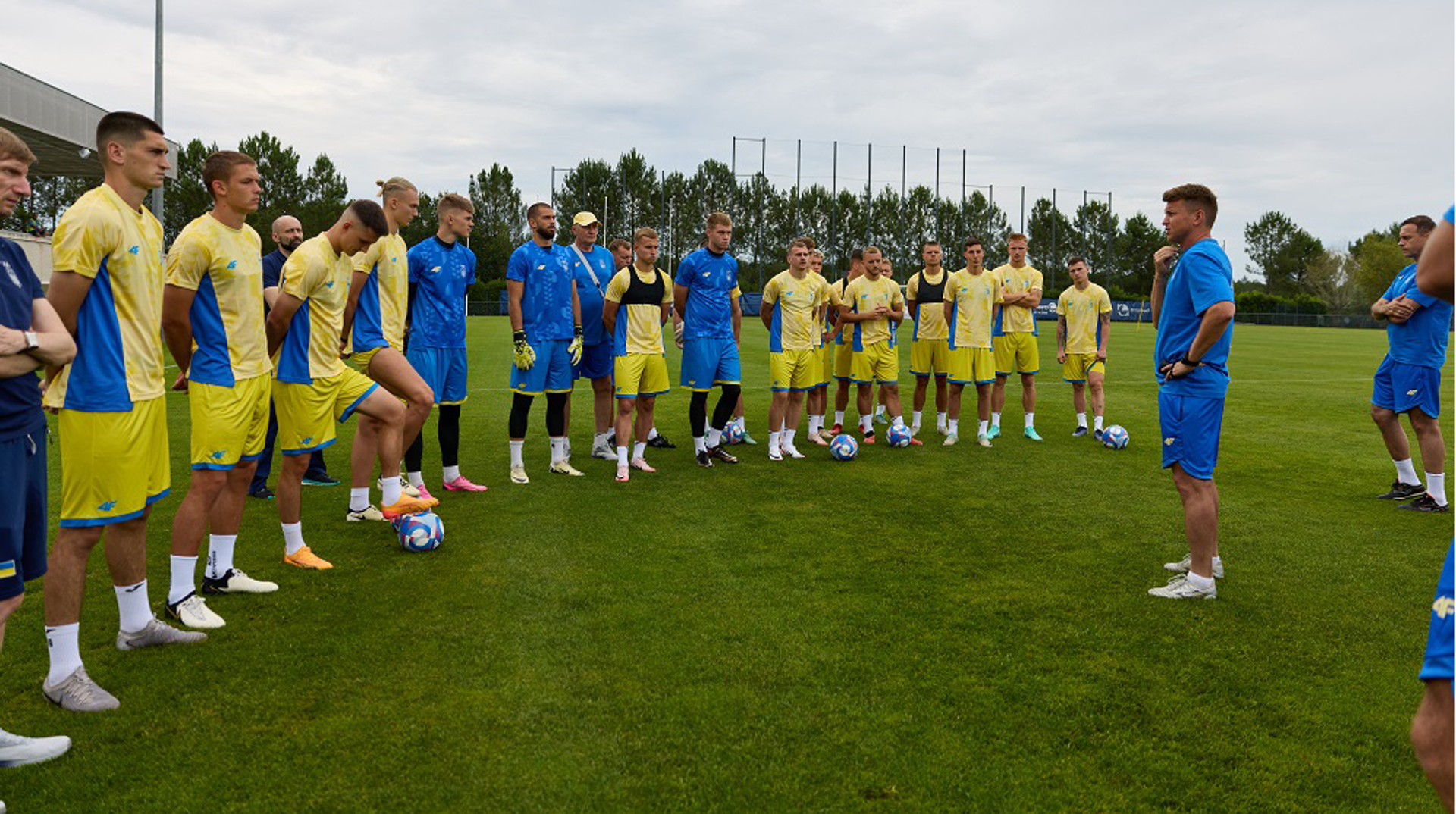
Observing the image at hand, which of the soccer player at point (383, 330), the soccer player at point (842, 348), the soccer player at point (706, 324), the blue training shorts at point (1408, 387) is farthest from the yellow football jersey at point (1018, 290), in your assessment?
the soccer player at point (383, 330)

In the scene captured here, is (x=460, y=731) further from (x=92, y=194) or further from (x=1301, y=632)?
(x=1301, y=632)

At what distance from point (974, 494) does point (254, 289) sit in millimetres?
5806

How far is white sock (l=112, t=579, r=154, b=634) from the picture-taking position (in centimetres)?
435

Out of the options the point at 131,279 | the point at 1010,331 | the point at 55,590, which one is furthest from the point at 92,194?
the point at 1010,331

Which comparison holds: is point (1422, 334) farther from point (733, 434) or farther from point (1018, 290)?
point (733, 434)

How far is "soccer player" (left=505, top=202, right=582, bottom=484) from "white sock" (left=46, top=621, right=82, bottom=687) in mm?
4838

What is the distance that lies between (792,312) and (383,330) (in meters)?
4.47

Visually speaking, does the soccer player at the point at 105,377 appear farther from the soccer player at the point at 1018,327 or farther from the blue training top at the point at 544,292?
the soccer player at the point at 1018,327

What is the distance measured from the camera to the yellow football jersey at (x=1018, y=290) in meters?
11.7

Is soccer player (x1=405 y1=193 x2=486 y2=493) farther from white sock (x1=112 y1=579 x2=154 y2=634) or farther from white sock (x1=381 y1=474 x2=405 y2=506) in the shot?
white sock (x1=112 y1=579 x2=154 y2=634)

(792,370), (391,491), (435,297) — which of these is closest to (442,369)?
(435,297)

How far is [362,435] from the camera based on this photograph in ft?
22.2

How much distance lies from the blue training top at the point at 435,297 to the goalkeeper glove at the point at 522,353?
59 cm

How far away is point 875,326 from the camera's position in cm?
1114
